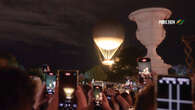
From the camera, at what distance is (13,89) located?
1256mm

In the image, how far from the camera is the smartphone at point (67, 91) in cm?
453

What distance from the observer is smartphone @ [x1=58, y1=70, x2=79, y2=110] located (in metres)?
4.53

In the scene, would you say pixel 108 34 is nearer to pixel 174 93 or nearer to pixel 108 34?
pixel 108 34

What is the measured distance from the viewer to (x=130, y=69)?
50469 millimetres

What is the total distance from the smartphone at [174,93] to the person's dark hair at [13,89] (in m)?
1.80

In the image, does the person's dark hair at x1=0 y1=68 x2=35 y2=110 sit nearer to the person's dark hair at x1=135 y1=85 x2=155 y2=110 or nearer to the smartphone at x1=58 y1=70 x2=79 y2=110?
the person's dark hair at x1=135 y1=85 x2=155 y2=110

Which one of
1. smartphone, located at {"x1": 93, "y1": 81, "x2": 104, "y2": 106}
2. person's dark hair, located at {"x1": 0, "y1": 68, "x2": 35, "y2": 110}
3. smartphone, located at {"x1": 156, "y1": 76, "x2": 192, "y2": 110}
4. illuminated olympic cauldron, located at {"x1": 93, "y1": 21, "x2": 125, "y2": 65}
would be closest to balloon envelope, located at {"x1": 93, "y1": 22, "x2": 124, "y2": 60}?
illuminated olympic cauldron, located at {"x1": 93, "y1": 21, "x2": 125, "y2": 65}

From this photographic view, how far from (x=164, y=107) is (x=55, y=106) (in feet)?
8.52

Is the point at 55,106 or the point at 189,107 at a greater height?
the point at 189,107

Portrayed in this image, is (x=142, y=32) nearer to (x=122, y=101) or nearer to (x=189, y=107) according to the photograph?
(x=122, y=101)

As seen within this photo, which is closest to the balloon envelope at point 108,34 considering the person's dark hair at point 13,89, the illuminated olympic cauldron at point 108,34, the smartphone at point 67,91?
the illuminated olympic cauldron at point 108,34

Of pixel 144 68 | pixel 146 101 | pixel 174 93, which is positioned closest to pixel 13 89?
pixel 146 101

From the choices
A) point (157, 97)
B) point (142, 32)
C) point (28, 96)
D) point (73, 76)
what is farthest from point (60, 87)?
point (142, 32)

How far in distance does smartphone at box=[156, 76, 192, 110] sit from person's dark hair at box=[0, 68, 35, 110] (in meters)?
1.80
